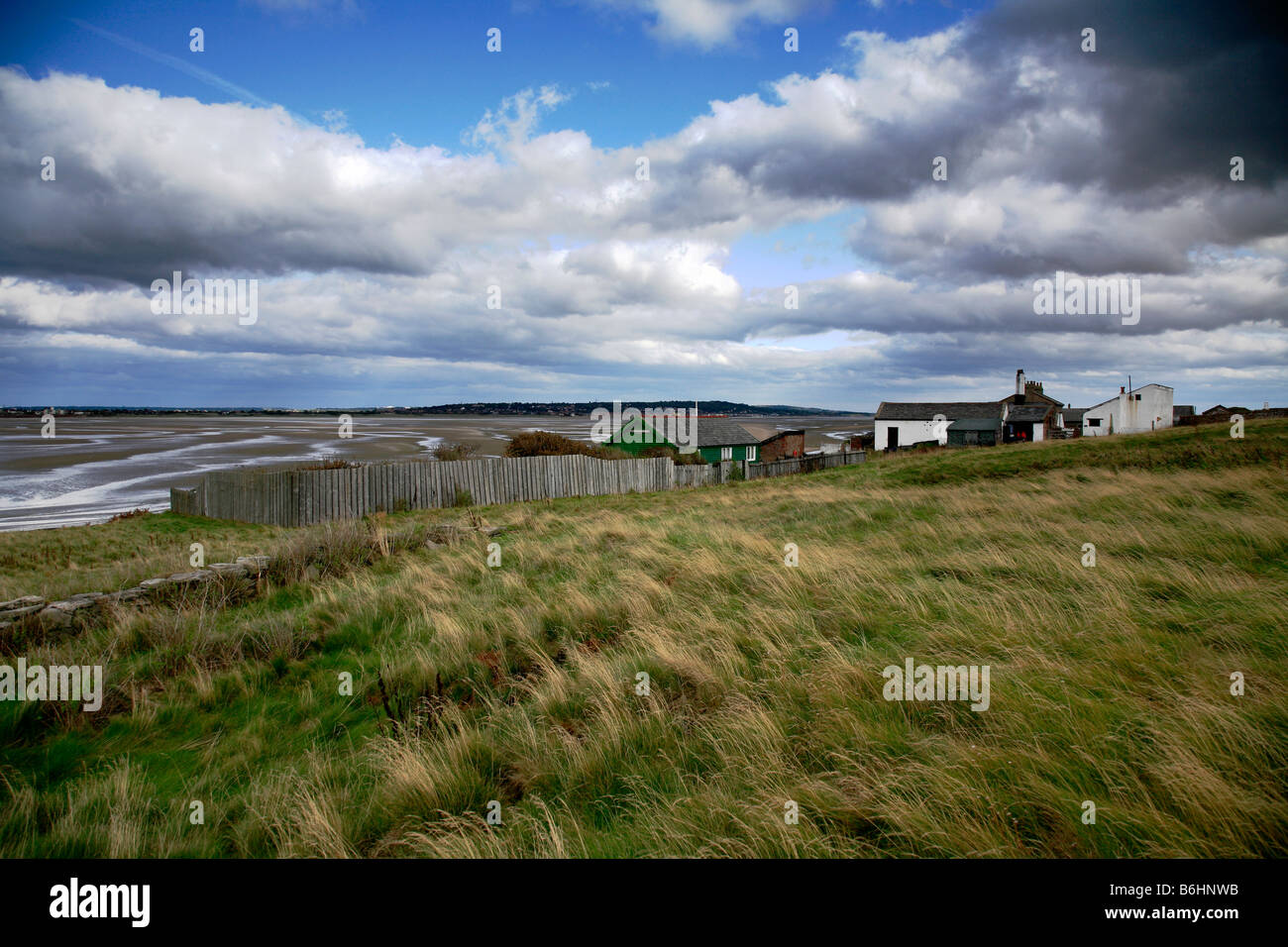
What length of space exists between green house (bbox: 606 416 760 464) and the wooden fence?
16442 millimetres

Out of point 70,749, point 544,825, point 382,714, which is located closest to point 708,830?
point 544,825

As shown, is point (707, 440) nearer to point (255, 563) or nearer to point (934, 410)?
point (934, 410)

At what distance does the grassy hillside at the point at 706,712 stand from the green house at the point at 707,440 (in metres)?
35.0

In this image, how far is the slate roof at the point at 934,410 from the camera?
57.2m

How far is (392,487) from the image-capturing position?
2059 centimetres

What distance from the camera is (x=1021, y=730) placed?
3.05 metres

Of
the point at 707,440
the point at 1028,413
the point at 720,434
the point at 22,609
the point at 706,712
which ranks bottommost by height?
the point at 22,609

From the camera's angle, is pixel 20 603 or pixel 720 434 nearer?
pixel 20 603

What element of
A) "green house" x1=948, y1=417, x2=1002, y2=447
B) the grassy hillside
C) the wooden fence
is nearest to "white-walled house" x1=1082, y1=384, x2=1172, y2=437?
"green house" x1=948, y1=417, x2=1002, y2=447

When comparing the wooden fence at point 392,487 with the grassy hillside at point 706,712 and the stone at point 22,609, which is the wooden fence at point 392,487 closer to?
the stone at point 22,609

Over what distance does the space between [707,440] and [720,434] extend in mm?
1993

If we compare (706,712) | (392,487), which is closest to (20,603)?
(706,712)

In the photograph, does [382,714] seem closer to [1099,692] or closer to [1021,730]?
[1021,730]

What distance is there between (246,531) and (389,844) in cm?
1866
